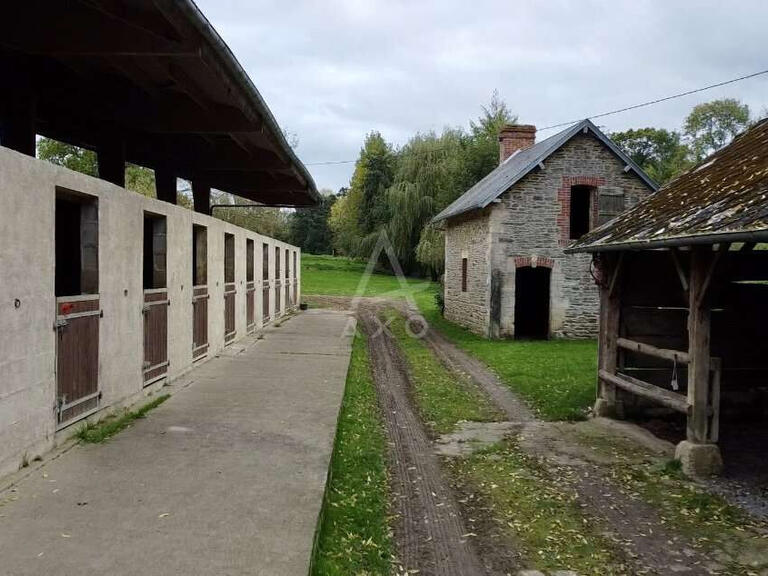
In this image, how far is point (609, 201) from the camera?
17.5m

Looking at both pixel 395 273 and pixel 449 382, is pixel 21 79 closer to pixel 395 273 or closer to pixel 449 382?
pixel 449 382

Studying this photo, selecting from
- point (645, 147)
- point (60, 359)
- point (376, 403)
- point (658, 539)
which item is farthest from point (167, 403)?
point (645, 147)

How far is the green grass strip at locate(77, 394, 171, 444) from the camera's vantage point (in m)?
5.61

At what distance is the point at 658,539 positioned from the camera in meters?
4.72

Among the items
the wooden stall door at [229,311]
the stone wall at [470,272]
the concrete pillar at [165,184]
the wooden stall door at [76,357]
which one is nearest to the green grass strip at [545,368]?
the stone wall at [470,272]

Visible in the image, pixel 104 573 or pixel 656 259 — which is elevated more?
pixel 656 259

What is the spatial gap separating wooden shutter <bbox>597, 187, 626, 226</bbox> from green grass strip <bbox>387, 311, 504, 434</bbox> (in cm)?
682

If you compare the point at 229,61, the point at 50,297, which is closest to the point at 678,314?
the point at 229,61

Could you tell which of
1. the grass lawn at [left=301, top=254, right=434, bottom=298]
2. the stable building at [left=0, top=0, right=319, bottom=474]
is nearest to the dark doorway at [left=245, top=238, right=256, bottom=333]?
the stable building at [left=0, top=0, right=319, bottom=474]

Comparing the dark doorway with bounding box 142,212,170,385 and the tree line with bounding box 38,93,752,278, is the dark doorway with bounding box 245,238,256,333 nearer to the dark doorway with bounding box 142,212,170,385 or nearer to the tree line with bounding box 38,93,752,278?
the dark doorway with bounding box 142,212,170,385

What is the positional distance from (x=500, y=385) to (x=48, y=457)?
299 inches

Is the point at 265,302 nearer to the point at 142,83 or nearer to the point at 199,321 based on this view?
the point at 199,321

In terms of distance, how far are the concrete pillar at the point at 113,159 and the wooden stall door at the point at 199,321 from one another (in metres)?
2.01

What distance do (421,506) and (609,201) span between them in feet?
46.4
